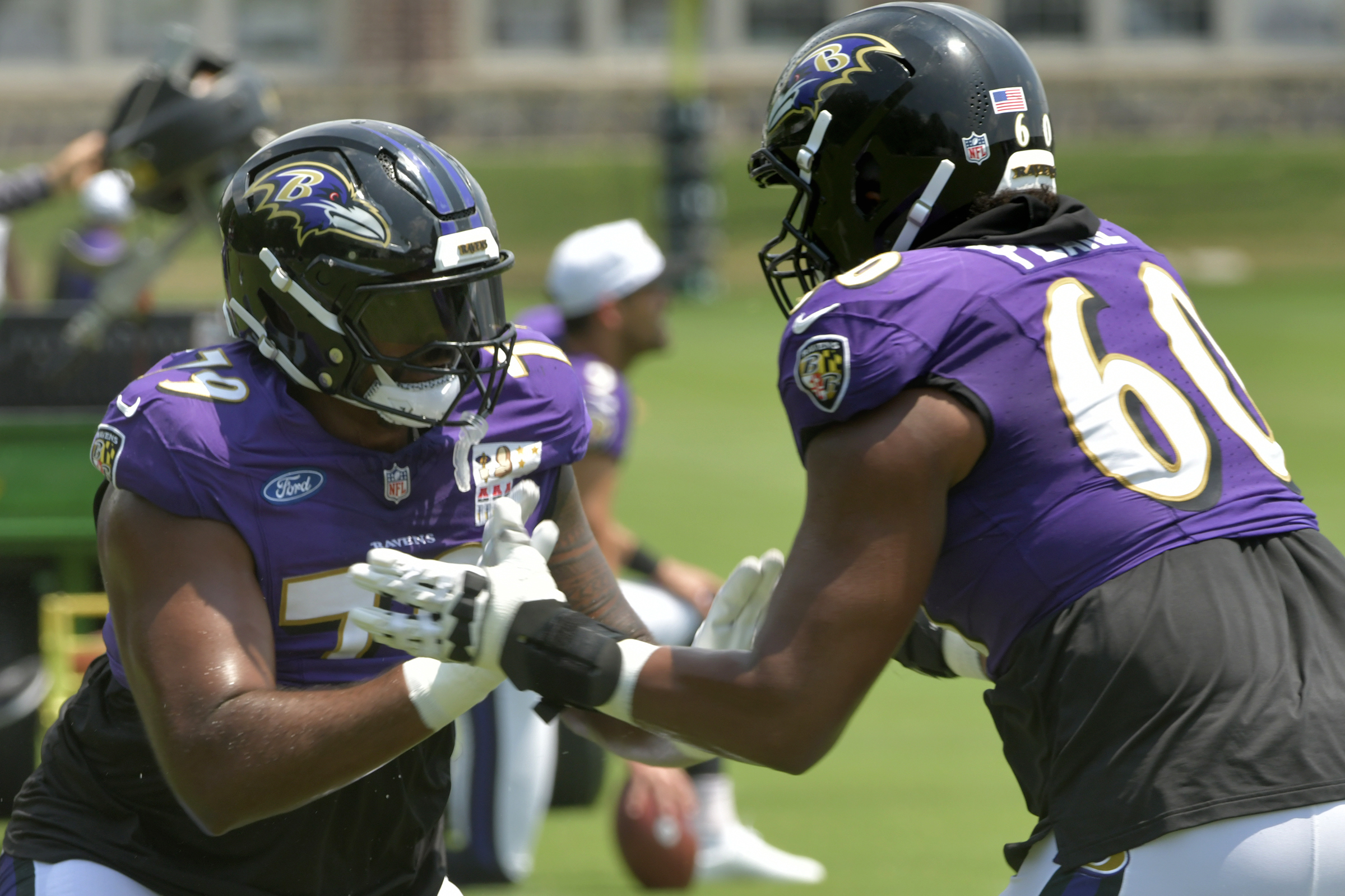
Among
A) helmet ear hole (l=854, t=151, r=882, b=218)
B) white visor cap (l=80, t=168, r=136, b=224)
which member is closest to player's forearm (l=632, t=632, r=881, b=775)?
helmet ear hole (l=854, t=151, r=882, b=218)

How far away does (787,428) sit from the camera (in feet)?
42.1

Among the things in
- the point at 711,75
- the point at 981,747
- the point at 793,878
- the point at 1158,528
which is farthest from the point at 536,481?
the point at 711,75

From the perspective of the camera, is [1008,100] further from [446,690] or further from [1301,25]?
[1301,25]

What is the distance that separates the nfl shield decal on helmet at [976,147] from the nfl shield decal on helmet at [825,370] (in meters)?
0.48

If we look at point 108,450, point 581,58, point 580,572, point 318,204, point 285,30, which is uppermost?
point 318,204

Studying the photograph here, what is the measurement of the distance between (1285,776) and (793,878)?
2822 mm

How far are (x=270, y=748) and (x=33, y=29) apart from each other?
83.2 ft

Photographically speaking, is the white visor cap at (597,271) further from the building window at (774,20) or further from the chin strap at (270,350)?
the building window at (774,20)

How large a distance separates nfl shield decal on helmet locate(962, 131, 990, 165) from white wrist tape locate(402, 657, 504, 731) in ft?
3.49

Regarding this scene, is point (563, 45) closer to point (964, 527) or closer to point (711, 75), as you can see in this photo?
point (711, 75)

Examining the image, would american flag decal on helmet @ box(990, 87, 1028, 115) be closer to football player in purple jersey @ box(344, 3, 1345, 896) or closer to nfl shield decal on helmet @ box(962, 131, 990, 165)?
nfl shield decal on helmet @ box(962, 131, 990, 165)

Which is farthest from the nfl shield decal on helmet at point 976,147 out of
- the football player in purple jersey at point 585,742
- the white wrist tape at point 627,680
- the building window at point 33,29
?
the building window at point 33,29

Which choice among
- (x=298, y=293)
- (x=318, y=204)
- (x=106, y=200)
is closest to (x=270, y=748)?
(x=298, y=293)

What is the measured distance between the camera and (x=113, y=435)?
245 cm
